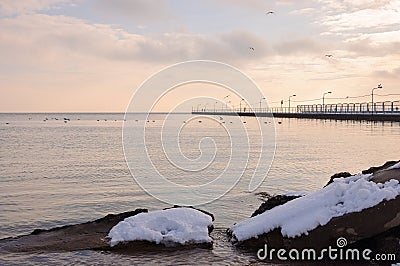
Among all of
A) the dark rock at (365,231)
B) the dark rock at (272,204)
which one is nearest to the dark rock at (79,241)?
the dark rock at (272,204)

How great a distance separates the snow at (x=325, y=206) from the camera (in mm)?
10344

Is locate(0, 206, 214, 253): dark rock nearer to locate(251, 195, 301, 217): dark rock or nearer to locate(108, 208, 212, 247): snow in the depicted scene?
locate(108, 208, 212, 247): snow

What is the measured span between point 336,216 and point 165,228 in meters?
4.26

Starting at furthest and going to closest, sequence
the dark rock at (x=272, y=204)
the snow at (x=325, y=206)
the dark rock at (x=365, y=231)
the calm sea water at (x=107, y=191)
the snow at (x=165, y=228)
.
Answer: the dark rock at (x=272, y=204) < the snow at (x=165, y=228) < the calm sea water at (x=107, y=191) < the snow at (x=325, y=206) < the dark rock at (x=365, y=231)

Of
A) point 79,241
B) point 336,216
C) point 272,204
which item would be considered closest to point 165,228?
point 79,241

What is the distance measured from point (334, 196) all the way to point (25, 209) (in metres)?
12.0

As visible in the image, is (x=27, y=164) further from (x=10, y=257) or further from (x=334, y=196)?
(x=334, y=196)

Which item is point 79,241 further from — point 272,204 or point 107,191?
point 107,191

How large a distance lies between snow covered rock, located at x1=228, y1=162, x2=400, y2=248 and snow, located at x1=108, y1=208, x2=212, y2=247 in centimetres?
118

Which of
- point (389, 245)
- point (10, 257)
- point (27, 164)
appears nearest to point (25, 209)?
point (10, 257)

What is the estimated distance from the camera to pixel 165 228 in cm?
1236

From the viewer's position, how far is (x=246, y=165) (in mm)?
33812

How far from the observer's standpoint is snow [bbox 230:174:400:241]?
1034cm

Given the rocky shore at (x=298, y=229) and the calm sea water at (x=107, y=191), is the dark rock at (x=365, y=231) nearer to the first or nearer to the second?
the rocky shore at (x=298, y=229)
